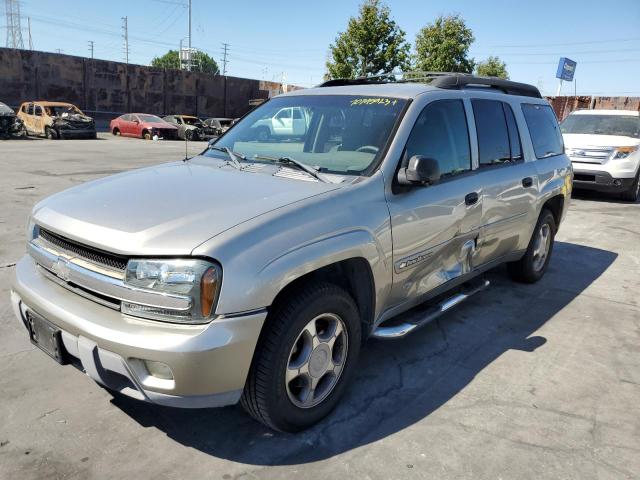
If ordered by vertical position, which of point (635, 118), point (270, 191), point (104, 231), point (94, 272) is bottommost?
point (94, 272)

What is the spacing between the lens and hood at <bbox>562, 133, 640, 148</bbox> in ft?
35.3

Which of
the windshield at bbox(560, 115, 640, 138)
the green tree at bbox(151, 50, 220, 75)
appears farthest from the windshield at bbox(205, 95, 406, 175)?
the green tree at bbox(151, 50, 220, 75)

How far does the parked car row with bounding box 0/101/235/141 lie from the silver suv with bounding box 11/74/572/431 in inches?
670

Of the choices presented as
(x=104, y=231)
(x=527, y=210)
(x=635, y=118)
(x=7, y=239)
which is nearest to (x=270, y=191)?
(x=104, y=231)

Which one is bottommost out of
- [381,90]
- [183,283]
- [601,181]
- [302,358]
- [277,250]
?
[302,358]

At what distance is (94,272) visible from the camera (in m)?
2.53

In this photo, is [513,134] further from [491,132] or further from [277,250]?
[277,250]

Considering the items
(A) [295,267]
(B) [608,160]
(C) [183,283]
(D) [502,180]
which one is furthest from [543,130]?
(B) [608,160]

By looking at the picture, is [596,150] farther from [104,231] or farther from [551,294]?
[104,231]

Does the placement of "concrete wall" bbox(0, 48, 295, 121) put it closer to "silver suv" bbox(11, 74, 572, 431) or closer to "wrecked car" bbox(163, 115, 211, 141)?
"wrecked car" bbox(163, 115, 211, 141)

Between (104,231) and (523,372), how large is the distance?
2852 millimetres

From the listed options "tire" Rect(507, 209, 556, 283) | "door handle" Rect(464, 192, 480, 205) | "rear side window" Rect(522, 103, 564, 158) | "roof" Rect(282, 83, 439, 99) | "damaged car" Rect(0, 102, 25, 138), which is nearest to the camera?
"roof" Rect(282, 83, 439, 99)

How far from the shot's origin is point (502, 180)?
4.29 m

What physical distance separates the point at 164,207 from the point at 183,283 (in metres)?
0.56
